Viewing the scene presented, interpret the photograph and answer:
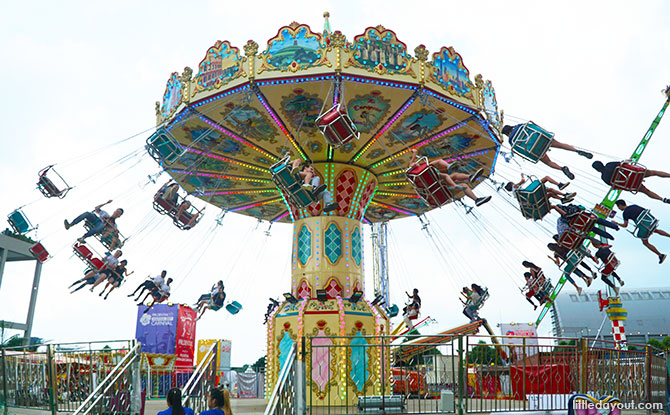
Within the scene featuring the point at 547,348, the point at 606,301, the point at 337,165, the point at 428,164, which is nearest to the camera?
the point at 547,348

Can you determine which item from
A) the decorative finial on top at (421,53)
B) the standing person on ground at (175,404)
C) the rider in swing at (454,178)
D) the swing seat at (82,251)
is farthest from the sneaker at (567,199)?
the swing seat at (82,251)

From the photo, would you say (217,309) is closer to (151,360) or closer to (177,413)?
(151,360)

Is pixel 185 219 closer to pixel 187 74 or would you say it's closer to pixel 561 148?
pixel 187 74

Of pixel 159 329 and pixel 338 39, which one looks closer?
pixel 338 39

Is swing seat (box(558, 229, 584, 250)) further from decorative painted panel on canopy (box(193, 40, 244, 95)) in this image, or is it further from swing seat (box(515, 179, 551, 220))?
decorative painted panel on canopy (box(193, 40, 244, 95))

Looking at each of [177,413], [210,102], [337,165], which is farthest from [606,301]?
[177,413]

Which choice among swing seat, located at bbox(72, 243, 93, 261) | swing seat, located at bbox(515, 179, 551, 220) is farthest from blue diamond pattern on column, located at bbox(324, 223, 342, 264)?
swing seat, located at bbox(72, 243, 93, 261)

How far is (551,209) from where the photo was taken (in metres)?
10.8

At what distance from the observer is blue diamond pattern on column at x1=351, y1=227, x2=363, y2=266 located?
14070mm

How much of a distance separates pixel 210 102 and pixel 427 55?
455 centimetres

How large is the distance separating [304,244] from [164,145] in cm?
389

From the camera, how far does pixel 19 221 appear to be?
13836 millimetres

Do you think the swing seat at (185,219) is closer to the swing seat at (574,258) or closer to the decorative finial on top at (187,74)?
the decorative finial on top at (187,74)

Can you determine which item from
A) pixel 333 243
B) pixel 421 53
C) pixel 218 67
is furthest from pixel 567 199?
pixel 218 67
